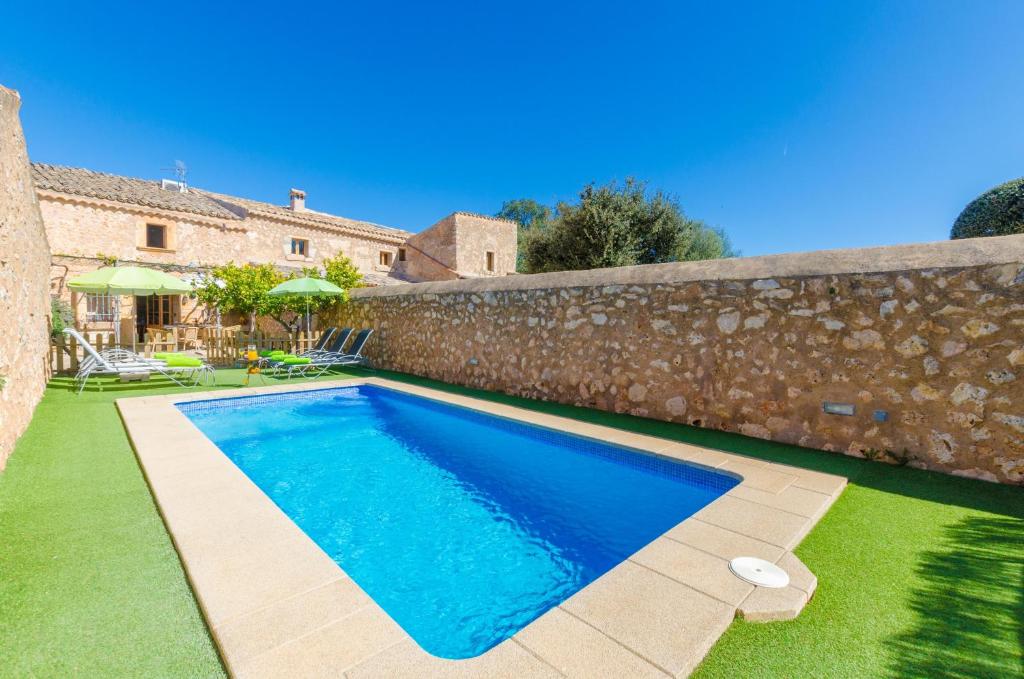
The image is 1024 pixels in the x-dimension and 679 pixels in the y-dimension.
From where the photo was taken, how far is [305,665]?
1.88 metres

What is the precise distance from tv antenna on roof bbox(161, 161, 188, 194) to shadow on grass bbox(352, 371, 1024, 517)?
25812 mm

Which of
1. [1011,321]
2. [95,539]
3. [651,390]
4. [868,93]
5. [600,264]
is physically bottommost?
[95,539]

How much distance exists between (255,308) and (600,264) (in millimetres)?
12512

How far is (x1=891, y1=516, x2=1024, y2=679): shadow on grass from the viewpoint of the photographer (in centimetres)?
196

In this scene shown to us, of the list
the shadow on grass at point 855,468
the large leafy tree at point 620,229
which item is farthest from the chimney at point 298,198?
the shadow on grass at point 855,468

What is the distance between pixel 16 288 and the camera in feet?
17.7

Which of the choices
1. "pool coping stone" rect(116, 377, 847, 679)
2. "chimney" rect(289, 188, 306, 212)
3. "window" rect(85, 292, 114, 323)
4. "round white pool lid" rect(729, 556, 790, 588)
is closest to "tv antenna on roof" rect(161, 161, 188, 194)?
"chimney" rect(289, 188, 306, 212)

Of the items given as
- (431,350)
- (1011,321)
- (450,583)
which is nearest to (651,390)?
(1011,321)

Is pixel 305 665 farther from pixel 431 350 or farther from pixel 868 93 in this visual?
pixel 868 93

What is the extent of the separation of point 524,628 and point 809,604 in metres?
1.56

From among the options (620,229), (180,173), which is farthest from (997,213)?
(180,173)

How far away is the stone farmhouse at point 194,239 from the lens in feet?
54.9

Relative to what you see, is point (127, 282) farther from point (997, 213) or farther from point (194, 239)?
point (997, 213)

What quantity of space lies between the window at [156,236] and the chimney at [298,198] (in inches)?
345
